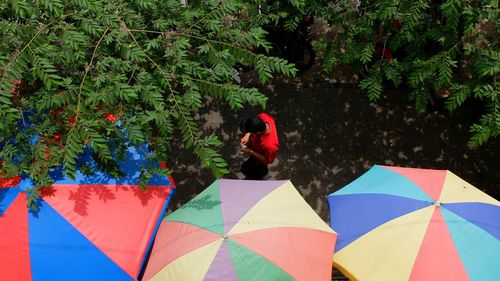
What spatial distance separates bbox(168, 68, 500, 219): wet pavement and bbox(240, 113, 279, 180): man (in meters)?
0.93

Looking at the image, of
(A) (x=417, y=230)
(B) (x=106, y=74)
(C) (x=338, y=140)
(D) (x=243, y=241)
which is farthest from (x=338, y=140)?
(B) (x=106, y=74)

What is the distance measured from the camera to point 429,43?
5328mm

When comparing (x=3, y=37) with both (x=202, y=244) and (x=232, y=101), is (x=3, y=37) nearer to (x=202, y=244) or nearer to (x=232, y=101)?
(x=232, y=101)

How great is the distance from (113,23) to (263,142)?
2.27 m

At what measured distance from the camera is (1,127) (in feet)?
10.9

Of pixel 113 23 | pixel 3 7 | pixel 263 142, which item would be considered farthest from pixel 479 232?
pixel 3 7

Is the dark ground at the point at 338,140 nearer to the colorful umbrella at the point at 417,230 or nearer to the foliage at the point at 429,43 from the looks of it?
the foliage at the point at 429,43

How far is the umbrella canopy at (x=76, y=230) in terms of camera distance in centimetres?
383

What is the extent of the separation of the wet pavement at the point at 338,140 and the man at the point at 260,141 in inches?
36.6

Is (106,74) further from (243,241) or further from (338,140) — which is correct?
(338,140)

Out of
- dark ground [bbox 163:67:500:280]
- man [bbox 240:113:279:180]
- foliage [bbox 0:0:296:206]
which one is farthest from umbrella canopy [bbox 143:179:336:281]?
dark ground [bbox 163:67:500:280]

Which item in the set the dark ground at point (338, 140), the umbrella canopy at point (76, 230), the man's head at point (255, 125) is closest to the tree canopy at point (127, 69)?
the umbrella canopy at point (76, 230)

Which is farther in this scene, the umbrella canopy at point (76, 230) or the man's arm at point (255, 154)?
the man's arm at point (255, 154)

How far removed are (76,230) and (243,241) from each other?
1610 mm
